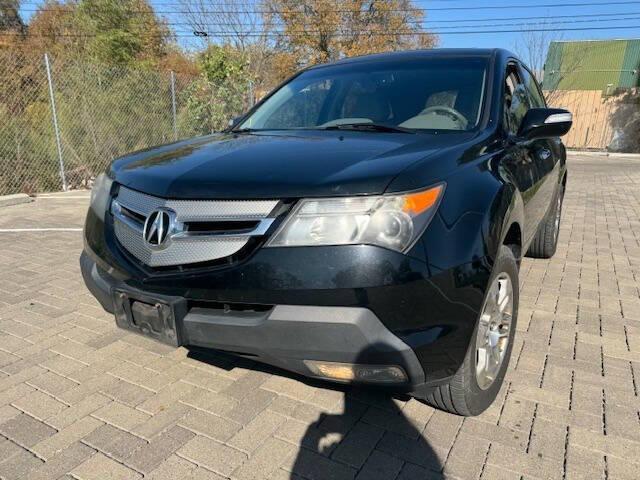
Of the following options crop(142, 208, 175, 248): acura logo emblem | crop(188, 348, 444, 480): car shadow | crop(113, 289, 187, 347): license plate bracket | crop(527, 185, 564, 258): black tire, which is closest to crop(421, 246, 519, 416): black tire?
crop(188, 348, 444, 480): car shadow

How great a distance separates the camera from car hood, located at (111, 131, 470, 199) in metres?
1.75

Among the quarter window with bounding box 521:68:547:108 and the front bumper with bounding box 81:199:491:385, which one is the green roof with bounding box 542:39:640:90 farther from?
the front bumper with bounding box 81:199:491:385

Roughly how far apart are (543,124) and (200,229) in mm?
1914

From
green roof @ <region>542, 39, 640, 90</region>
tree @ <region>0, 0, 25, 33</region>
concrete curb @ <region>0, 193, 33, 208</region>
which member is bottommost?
concrete curb @ <region>0, 193, 33, 208</region>

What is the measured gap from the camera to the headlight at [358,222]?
167 cm

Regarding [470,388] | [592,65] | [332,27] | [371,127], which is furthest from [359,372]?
[592,65]

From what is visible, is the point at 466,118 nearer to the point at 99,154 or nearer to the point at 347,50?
the point at 99,154

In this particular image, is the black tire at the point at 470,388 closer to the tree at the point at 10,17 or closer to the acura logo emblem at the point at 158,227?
the acura logo emblem at the point at 158,227

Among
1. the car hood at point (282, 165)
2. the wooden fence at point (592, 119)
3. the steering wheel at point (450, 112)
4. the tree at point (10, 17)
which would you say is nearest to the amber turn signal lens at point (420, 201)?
the car hood at point (282, 165)

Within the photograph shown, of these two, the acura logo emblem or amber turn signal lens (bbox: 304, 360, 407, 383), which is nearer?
amber turn signal lens (bbox: 304, 360, 407, 383)

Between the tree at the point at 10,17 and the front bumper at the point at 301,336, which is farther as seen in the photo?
the tree at the point at 10,17

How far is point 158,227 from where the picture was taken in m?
1.92

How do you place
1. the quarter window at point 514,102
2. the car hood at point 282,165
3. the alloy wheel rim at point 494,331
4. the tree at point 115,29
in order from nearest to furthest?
the car hood at point 282,165 < the alloy wheel rim at point 494,331 < the quarter window at point 514,102 < the tree at point 115,29

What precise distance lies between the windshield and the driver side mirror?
12.0 inches
